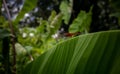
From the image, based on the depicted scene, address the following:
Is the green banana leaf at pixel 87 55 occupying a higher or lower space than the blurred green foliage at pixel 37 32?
higher

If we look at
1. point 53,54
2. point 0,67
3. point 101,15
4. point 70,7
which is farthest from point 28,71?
point 101,15

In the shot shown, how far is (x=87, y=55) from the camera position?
630mm

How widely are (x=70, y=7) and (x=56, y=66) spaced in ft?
5.18

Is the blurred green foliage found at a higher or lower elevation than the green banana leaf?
lower

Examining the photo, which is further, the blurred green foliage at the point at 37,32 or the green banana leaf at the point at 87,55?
the blurred green foliage at the point at 37,32

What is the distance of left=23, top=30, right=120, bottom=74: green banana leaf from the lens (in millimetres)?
579

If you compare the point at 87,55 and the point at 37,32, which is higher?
the point at 87,55

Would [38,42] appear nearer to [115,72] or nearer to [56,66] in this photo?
[56,66]

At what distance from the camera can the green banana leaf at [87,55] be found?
0.58 m

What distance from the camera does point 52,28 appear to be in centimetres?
172

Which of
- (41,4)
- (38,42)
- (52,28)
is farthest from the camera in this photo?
(41,4)

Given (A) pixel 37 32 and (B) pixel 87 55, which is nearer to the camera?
(B) pixel 87 55

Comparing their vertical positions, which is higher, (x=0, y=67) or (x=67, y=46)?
(x=67, y=46)

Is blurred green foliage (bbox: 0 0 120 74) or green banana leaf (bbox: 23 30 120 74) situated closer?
green banana leaf (bbox: 23 30 120 74)
